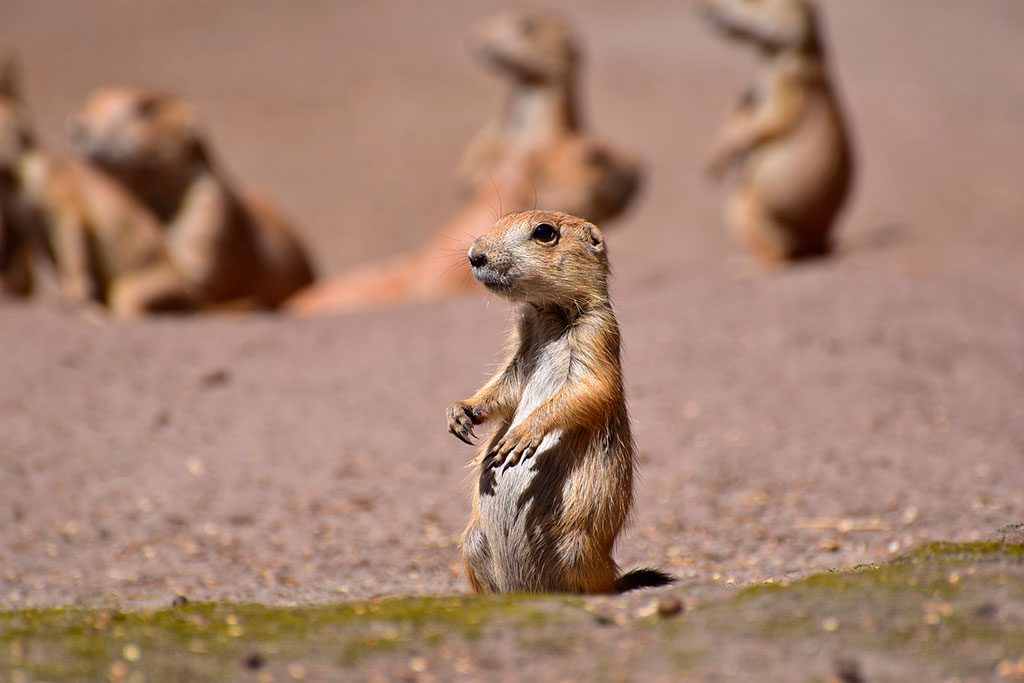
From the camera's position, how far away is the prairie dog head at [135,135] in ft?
33.6

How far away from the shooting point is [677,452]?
7059 millimetres

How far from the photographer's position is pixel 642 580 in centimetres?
446

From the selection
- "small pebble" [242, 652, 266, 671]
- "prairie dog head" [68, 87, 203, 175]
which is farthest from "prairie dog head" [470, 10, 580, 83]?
"small pebble" [242, 652, 266, 671]

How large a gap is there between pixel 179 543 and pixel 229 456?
1134 mm

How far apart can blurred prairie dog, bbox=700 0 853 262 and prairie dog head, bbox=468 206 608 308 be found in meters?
6.90

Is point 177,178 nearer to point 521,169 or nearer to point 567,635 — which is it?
point 521,169

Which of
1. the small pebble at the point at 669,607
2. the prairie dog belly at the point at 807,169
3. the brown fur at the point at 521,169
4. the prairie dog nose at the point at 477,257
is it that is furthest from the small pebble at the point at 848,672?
the prairie dog belly at the point at 807,169

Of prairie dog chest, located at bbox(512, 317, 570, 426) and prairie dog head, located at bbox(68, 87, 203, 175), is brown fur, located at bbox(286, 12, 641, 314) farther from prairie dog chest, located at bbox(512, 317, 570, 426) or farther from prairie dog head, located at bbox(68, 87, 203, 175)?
prairie dog chest, located at bbox(512, 317, 570, 426)

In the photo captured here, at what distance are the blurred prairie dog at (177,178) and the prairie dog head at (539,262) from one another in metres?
6.38

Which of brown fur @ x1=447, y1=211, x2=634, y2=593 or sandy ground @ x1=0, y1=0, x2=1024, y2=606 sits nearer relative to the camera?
brown fur @ x1=447, y1=211, x2=634, y2=593

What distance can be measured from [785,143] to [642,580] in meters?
7.35

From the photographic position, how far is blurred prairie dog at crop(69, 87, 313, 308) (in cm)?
1028

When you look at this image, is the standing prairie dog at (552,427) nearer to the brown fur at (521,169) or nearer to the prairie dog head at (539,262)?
the prairie dog head at (539,262)

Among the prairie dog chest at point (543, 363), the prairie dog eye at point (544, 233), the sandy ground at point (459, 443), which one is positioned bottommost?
the sandy ground at point (459, 443)
